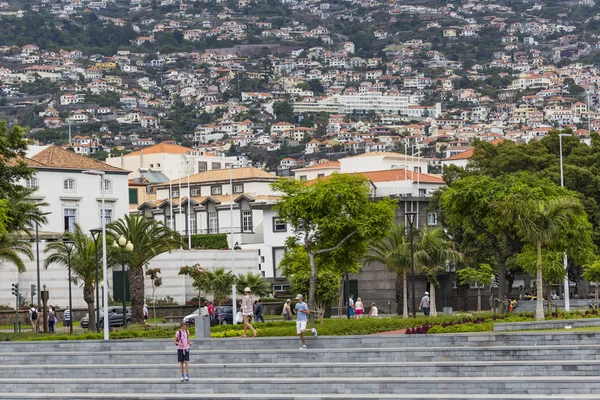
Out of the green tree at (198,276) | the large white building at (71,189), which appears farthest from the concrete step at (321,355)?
the large white building at (71,189)

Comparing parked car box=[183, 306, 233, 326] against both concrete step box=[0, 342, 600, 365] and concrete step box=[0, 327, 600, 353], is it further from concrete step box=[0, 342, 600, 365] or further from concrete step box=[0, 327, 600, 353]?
concrete step box=[0, 342, 600, 365]

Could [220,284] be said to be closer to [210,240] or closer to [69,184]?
[69,184]

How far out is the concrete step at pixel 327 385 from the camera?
25.8 m

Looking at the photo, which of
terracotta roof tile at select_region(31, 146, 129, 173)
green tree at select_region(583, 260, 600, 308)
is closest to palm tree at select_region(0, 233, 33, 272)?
terracotta roof tile at select_region(31, 146, 129, 173)

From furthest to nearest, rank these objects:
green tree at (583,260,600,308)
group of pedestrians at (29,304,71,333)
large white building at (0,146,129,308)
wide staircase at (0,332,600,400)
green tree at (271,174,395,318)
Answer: large white building at (0,146,129,308) → green tree at (583,260,600,308) → group of pedestrians at (29,304,71,333) → green tree at (271,174,395,318) → wide staircase at (0,332,600,400)

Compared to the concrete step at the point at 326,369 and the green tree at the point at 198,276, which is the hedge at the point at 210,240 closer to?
the green tree at the point at 198,276

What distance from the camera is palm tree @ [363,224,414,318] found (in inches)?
2248

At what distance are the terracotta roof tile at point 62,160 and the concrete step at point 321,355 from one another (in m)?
43.3

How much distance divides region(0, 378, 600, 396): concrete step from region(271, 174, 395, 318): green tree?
47.9ft

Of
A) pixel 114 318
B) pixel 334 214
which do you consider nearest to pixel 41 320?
pixel 114 318

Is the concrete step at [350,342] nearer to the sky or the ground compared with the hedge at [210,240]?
nearer to the ground

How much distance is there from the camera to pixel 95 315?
5322 centimetres

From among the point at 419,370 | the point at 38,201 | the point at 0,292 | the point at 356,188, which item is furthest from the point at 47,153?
the point at 419,370

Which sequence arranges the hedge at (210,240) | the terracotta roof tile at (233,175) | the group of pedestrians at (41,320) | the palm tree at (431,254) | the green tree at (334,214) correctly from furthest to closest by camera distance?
the terracotta roof tile at (233,175), the hedge at (210,240), the palm tree at (431,254), the group of pedestrians at (41,320), the green tree at (334,214)
